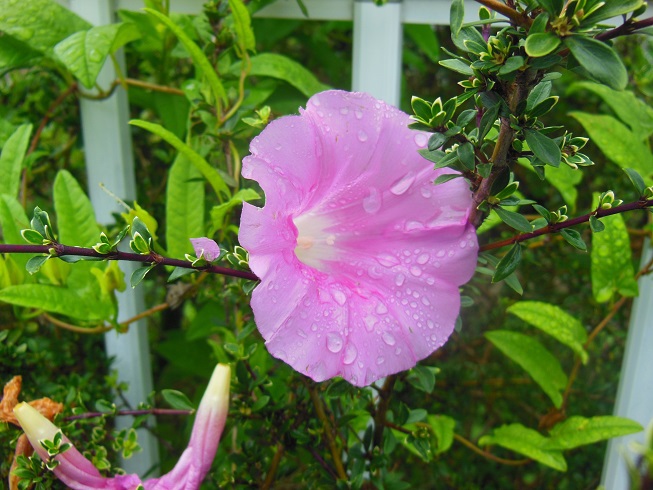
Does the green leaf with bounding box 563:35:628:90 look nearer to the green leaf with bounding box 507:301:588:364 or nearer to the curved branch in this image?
the curved branch

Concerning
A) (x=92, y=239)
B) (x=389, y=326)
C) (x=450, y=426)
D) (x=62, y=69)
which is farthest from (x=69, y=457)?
(x=62, y=69)

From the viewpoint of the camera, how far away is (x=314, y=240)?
70 cm

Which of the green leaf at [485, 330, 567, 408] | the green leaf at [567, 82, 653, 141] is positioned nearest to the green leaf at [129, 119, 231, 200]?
the green leaf at [485, 330, 567, 408]

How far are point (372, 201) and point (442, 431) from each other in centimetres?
43

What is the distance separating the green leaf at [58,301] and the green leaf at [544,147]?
1.98ft

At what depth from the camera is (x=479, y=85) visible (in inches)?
19.8

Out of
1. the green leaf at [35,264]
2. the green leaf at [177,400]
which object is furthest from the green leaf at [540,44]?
the green leaf at [177,400]

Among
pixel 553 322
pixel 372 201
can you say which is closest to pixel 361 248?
pixel 372 201

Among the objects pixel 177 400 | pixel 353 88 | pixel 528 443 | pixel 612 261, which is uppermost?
pixel 353 88

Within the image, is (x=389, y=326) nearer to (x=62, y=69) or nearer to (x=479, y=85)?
(x=479, y=85)

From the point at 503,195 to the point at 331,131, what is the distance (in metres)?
0.17

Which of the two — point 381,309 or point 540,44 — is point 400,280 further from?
point 540,44

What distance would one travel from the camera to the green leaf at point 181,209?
0.85 metres

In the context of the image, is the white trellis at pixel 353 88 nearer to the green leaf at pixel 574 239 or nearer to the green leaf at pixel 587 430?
the green leaf at pixel 587 430
